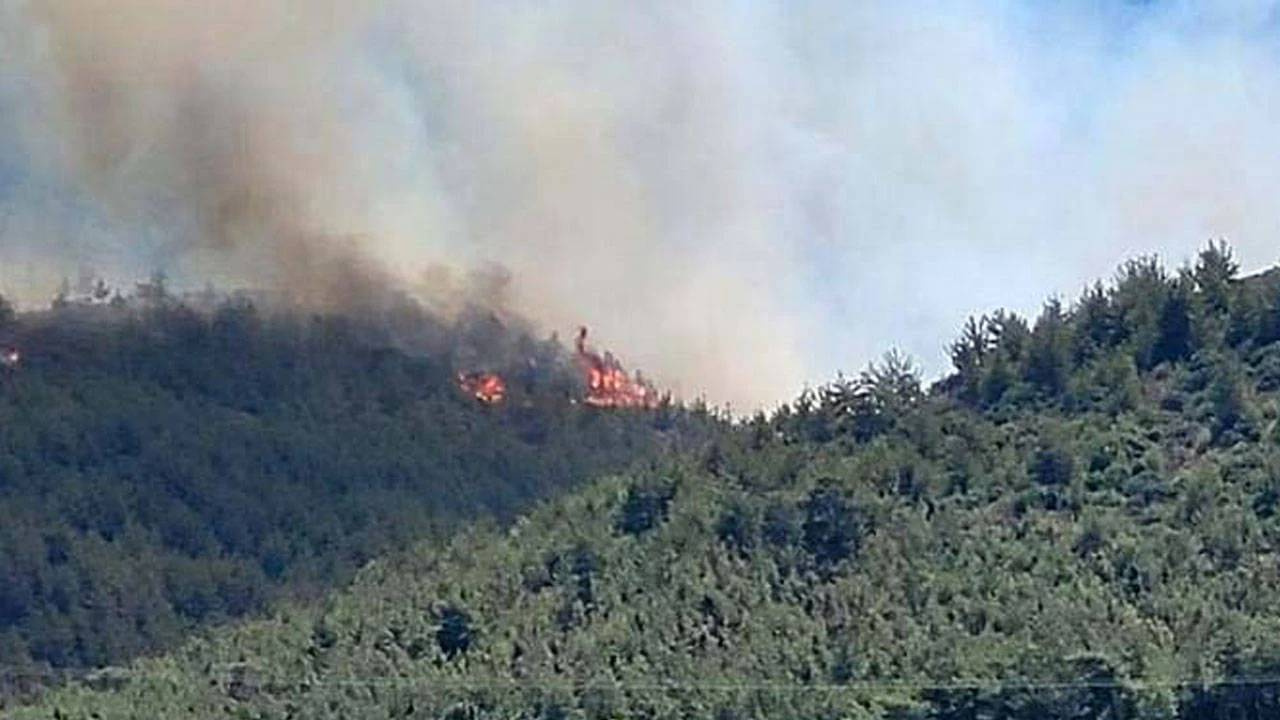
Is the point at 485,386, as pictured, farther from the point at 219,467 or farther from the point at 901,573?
the point at 901,573

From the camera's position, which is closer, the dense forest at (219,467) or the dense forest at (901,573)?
the dense forest at (901,573)

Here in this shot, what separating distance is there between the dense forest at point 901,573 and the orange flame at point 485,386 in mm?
72021

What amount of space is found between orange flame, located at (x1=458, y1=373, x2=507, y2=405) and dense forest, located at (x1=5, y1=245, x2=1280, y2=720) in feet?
236

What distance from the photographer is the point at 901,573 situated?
280 feet

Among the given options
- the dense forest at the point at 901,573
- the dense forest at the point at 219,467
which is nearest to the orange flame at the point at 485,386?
the dense forest at the point at 219,467

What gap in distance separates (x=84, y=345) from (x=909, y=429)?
99.0 metres

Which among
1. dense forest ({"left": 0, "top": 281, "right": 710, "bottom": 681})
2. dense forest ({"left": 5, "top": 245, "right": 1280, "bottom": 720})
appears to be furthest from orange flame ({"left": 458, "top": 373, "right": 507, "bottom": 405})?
dense forest ({"left": 5, "top": 245, "right": 1280, "bottom": 720})

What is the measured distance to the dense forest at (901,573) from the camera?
75.3m

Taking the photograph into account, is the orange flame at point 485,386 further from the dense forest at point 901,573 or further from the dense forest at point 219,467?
the dense forest at point 901,573

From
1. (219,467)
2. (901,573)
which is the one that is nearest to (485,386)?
(219,467)

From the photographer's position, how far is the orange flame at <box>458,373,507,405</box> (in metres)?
191

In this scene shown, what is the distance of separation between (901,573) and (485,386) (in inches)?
4359

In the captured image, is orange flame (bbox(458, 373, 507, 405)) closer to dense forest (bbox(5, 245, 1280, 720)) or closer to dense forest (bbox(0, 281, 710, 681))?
dense forest (bbox(0, 281, 710, 681))

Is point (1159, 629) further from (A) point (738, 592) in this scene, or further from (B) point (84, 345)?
(B) point (84, 345)
